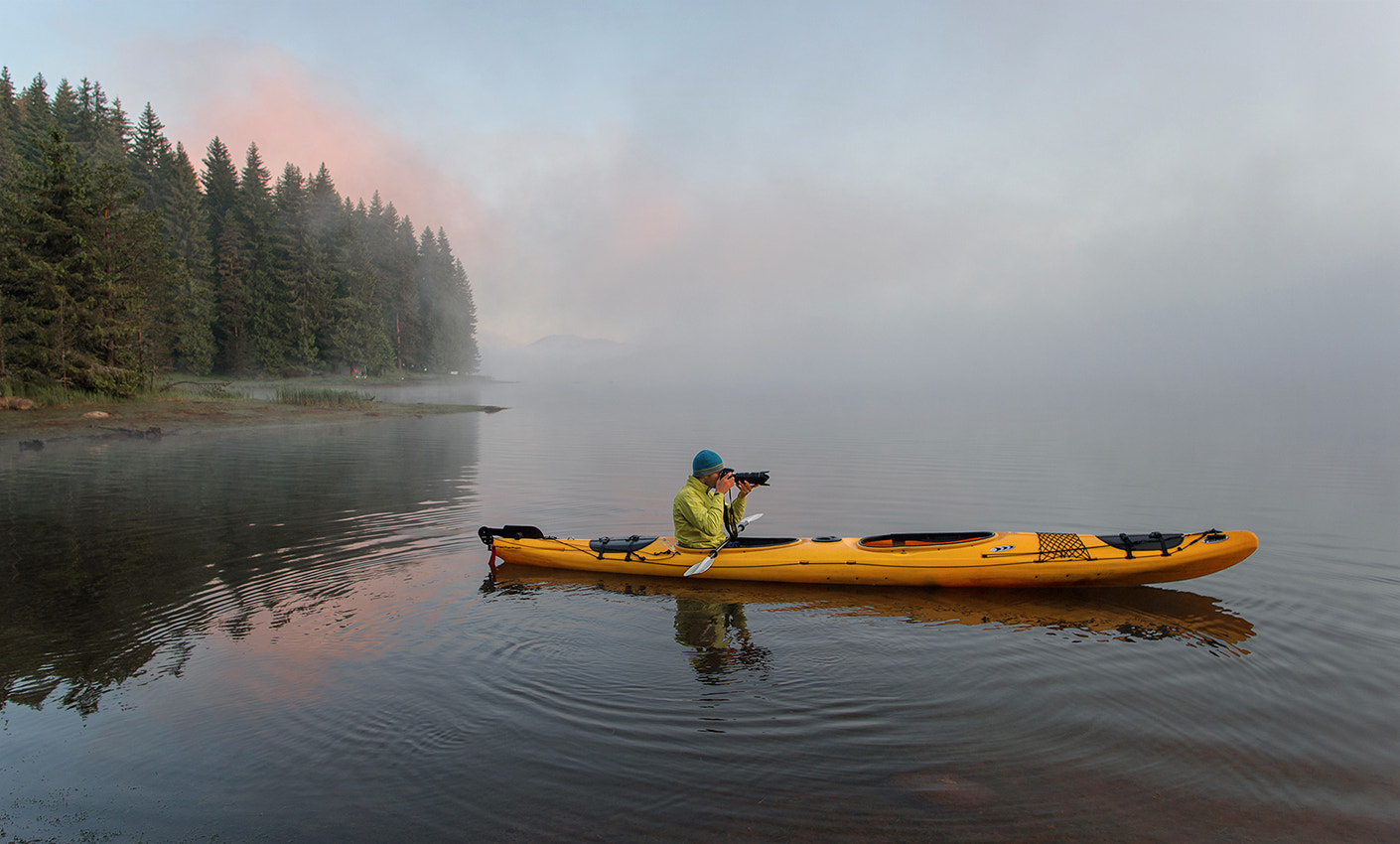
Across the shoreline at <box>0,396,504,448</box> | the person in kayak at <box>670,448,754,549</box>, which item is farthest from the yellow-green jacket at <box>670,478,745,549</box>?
the shoreline at <box>0,396,504,448</box>

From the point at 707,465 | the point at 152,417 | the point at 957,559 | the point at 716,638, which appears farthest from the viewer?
the point at 152,417

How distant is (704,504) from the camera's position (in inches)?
407

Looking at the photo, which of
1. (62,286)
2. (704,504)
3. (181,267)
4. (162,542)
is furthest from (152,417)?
(704,504)

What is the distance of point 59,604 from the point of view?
8.28 meters

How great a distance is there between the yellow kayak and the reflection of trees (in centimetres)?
470

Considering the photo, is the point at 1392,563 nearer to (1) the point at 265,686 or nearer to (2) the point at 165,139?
(1) the point at 265,686

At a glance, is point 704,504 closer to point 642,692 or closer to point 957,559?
point 957,559

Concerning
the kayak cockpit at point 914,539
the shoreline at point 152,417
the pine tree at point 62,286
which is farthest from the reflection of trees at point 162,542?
the pine tree at point 62,286

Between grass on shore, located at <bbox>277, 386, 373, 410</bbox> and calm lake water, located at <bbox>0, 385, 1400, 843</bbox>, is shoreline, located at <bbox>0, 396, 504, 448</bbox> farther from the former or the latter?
calm lake water, located at <bbox>0, 385, 1400, 843</bbox>

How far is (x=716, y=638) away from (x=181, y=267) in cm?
4051

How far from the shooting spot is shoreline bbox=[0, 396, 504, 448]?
973 inches

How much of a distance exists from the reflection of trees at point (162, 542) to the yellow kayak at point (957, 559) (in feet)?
15.4

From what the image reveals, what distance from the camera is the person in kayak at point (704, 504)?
10.0 meters

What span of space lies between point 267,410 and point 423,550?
2824 centimetres
